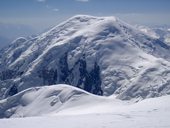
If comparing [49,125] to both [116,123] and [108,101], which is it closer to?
[116,123]

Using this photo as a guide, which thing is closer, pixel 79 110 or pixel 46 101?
pixel 79 110

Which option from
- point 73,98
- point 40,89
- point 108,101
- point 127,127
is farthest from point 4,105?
point 127,127

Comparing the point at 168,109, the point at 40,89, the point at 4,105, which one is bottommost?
the point at 4,105

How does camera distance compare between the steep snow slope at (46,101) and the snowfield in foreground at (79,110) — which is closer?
the snowfield in foreground at (79,110)

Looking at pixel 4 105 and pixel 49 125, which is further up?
pixel 49 125

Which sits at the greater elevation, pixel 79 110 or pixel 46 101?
pixel 79 110

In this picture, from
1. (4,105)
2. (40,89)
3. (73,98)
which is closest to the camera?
(73,98)

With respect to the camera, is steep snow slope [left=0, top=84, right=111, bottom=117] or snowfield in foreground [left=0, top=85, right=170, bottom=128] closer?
snowfield in foreground [left=0, top=85, right=170, bottom=128]

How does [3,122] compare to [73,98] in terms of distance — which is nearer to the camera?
[3,122]
